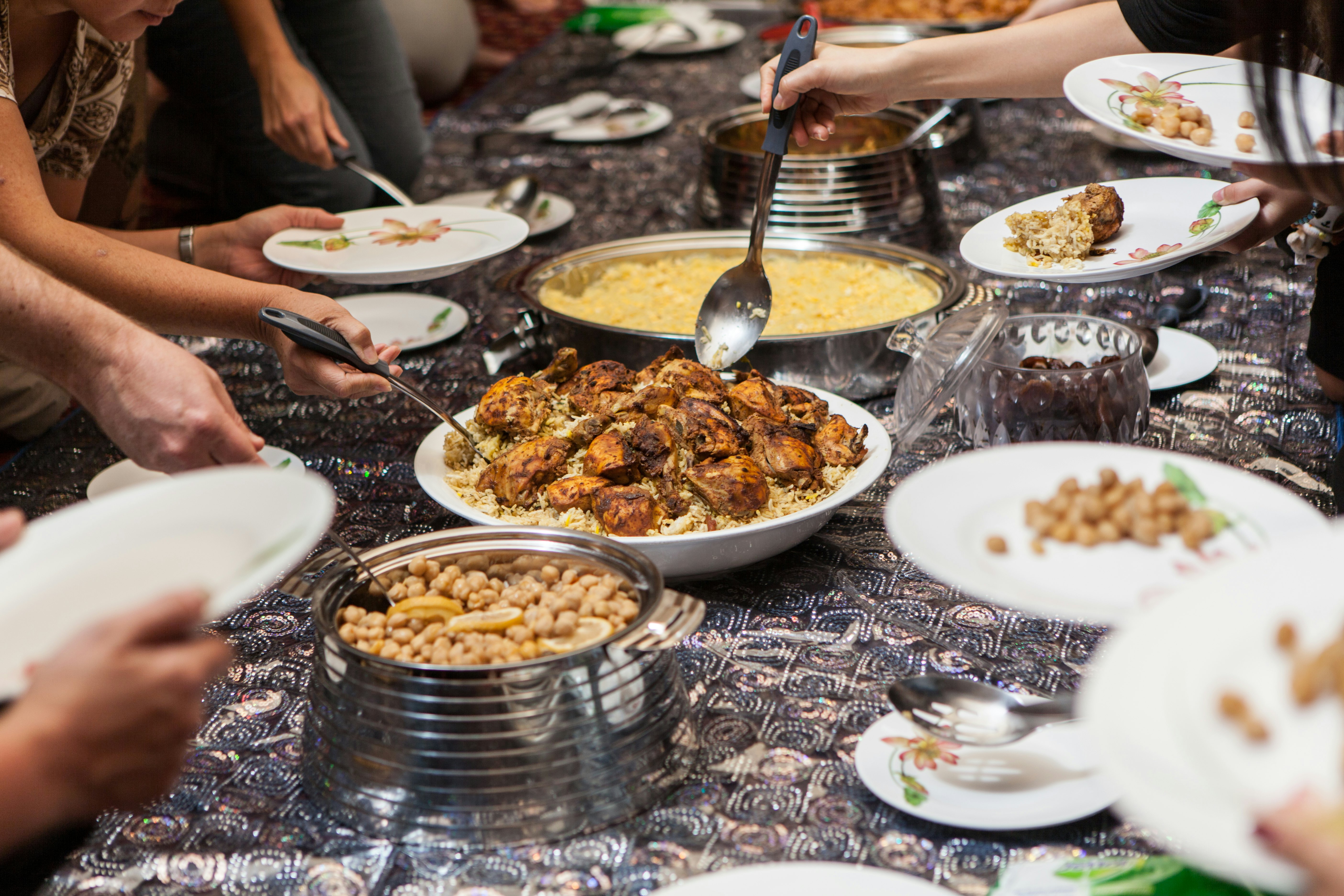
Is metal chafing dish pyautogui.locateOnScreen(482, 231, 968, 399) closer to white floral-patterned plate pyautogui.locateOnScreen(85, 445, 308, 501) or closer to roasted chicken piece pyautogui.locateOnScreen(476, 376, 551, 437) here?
roasted chicken piece pyautogui.locateOnScreen(476, 376, 551, 437)

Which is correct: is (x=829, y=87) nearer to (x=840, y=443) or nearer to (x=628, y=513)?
(x=840, y=443)

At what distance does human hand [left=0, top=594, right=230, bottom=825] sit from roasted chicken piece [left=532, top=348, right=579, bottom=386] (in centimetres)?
90

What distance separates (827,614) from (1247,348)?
1008 mm

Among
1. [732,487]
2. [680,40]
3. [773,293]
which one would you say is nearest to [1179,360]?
[773,293]

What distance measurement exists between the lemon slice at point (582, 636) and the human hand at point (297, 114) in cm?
163

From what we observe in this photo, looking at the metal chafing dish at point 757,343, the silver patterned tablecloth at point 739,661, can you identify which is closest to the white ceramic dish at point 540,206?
the silver patterned tablecloth at point 739,661

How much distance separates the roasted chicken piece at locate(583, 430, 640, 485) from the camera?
1.24m

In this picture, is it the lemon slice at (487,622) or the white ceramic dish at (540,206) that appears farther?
the white ceramic dish at (540,206)

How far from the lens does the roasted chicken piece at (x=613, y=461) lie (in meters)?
1.24

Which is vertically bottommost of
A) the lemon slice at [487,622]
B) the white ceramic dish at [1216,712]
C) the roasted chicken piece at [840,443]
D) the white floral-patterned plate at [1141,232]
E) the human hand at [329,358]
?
the roasted chicken piece at [840,443]

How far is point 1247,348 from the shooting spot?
177 centimetres

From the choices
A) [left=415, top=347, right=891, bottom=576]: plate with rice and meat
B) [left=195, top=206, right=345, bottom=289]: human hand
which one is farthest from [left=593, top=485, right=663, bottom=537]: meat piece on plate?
[left=195, top=206, right=345, bottom=289]: human hand

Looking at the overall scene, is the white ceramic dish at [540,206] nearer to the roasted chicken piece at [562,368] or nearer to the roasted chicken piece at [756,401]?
the roasted chicken piece at [562,368]

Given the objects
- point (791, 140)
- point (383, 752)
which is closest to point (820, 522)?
point (383, 752)
